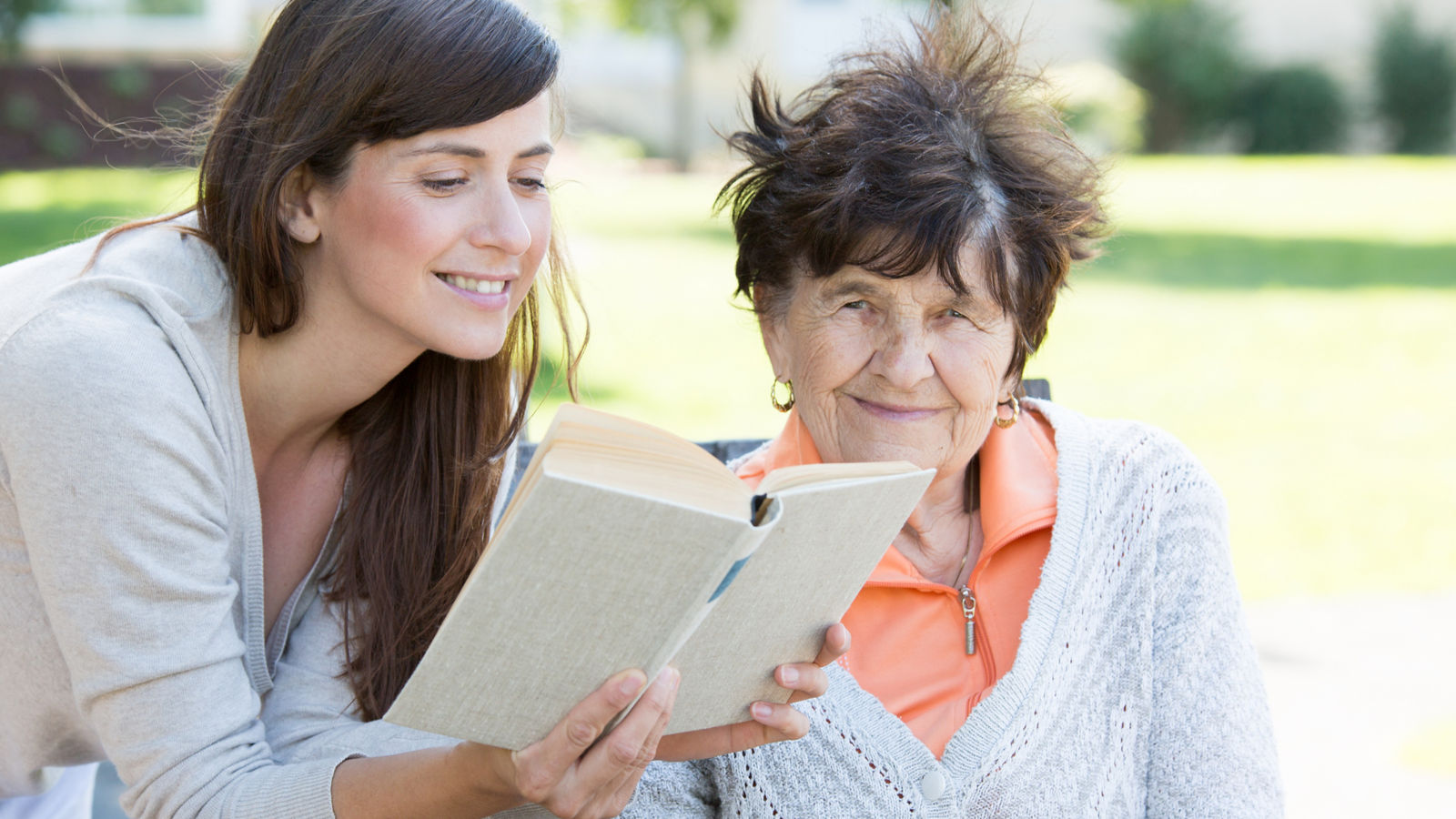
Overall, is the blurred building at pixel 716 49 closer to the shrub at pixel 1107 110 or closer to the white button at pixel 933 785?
the shrub at pixel 1107 110

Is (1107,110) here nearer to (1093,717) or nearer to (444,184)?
(1093,717)

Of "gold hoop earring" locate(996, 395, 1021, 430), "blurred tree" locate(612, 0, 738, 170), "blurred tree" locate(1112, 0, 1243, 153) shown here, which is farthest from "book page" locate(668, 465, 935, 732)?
"blurred tree" locate(1112, 0, 1243, 153)

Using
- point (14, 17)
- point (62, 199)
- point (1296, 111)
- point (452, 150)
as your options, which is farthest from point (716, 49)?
point (452, 150)

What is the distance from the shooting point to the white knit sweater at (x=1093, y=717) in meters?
2.18

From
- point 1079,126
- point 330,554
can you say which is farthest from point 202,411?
point 1079,126

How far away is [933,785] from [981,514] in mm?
527

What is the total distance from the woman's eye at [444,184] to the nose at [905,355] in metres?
0.74

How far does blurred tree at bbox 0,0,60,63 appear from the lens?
16.2 meters

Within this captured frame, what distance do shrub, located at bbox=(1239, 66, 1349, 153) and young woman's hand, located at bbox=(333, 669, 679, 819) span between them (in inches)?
1186

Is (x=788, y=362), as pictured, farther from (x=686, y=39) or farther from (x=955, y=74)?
(x=686, y=39)

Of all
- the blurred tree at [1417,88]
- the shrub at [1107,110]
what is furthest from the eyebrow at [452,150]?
the blurred tree at [1417,88]

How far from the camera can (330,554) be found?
2531 mm

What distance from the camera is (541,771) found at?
5.55 ft

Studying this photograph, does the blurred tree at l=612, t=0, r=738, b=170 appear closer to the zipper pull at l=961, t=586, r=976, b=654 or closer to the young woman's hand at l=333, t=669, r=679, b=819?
the zipper pull at l=961, t=586, r=976, b=654
